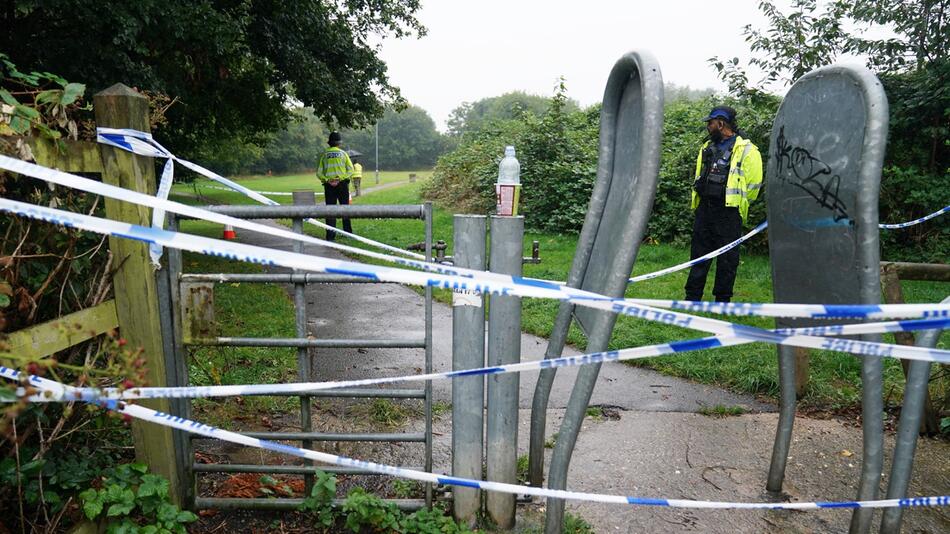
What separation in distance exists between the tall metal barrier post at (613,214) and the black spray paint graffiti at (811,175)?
0.80 m

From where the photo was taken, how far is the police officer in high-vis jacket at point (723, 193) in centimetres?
655

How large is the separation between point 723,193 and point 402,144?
284 ft

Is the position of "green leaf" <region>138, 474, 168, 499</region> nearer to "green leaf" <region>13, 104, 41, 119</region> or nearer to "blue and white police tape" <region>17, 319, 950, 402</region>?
"blue and white police tape" <region>17, 319, 950, 402</region>

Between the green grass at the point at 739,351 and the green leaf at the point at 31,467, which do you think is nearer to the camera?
the green leaf at the point at 31,467

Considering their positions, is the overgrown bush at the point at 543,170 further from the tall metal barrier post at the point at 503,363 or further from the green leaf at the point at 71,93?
the green leaf at the point at 71,93

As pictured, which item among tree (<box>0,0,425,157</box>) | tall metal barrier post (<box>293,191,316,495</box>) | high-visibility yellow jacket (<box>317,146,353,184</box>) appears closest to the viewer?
tall metal barrier post (<box>293,191,316,495</box>)

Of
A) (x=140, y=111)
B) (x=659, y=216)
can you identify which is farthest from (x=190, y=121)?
(x=140, y=111)

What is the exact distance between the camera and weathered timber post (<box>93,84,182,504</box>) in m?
2.42

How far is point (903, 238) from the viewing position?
9.34m

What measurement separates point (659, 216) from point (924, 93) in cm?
427

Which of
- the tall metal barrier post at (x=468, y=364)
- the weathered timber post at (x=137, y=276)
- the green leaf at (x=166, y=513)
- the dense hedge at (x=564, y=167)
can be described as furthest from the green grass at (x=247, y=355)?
the dense hedge at (x=564, y=167)

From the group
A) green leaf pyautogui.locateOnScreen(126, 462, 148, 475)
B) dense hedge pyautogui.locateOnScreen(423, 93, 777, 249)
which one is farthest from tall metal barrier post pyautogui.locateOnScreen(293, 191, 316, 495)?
dense hedge pyautogui.locateOnScreen(423, 93, 777, 249)

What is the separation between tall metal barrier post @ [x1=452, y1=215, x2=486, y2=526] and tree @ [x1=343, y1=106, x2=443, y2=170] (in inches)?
3339

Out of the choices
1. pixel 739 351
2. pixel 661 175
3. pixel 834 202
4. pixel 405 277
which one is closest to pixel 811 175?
pixel 834 202
